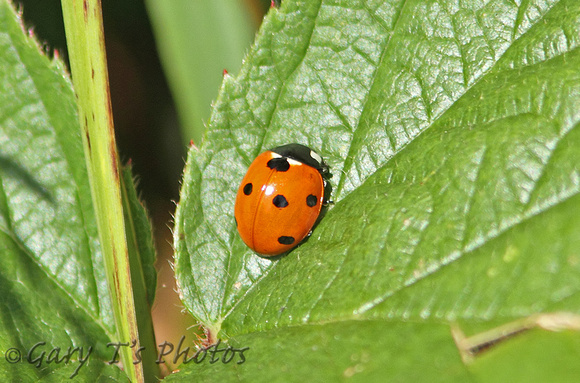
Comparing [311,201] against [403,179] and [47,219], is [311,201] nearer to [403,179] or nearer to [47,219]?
[403,179]

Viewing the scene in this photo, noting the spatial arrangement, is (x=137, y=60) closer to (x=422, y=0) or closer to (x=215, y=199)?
(x=215, y=199)

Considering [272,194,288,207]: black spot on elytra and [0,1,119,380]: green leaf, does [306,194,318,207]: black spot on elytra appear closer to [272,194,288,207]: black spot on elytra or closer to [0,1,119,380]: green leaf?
[272,194,288,207]: black spot on elytra

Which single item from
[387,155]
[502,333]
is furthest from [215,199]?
[502,333]

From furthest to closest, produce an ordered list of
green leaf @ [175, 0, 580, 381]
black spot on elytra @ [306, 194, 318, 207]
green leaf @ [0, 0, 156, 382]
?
black spot on elytra @ [306, 194, 318, 207]
green leaf @ [0, 0, 156, 382]
green leaf @ [175, 0, 580, 381]

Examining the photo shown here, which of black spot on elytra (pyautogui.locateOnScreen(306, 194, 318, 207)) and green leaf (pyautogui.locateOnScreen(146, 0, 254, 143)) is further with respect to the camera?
green leaf (pyautogui.locateOnScreen(146, 0, 254, 143))

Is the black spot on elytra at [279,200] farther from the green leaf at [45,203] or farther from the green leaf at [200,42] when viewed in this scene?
the green leaf at [200,42]

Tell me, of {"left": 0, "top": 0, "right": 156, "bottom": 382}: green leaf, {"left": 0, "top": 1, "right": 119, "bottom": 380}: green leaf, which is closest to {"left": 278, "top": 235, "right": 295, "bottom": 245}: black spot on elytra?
{"left": 0, "top": 0, "right": 156, "bottom": 382}: green leaf

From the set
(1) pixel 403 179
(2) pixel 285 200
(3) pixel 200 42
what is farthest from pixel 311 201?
(3) pixel 200 42
